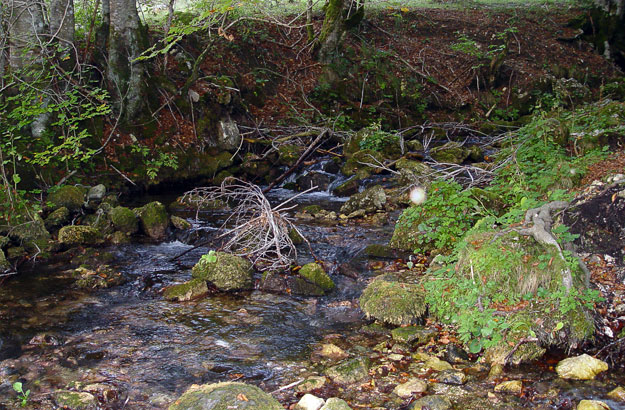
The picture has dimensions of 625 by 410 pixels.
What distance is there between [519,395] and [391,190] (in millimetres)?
6470

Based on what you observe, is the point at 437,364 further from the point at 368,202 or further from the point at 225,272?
the point at 368,202

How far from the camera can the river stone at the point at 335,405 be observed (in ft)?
10.3

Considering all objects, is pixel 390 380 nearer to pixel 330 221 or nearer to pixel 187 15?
pixel 330 221

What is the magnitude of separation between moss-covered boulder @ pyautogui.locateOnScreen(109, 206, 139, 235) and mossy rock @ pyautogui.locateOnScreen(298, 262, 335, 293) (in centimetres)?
345

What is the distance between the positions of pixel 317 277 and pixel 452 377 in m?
2.43

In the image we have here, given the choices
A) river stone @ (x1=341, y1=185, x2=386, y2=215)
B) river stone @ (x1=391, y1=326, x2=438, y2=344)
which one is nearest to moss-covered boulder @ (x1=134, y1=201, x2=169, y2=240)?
river stone @ (x1=341, y1=185, x2=386, y2=215)

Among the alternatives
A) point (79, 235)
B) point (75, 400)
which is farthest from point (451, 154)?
point (75, 400)

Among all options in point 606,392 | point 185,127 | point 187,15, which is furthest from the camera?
point 187,15

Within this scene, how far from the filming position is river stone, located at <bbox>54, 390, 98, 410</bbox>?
3.33 m

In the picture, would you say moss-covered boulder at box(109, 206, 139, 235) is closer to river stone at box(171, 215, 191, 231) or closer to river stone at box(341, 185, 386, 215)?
river stone at box(171, 215, 191, 231)

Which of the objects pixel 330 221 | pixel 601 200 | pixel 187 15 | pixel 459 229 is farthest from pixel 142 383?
pixel 187 15

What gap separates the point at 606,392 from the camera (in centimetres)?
326

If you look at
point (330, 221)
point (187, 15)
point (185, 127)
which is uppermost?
point (187, 15)

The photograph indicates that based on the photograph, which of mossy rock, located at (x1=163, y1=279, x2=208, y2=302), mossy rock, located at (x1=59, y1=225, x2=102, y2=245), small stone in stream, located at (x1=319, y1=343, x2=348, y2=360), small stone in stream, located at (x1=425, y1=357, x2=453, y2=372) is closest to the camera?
small stone in stream, located at (x1=425, y1=357, x2=453, y2=372)
